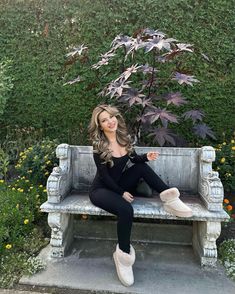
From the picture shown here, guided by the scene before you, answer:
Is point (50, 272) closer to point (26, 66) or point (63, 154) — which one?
point (63, 154)

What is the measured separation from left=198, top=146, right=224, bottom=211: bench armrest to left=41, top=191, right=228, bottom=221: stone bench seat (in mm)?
70

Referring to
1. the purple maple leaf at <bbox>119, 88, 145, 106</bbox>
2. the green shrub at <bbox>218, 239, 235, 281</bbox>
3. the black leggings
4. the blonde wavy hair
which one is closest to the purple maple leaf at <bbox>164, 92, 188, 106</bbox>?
the purple maple leaf at <bbox>119, 88, 145, 106</bbox>

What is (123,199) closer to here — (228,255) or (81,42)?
(228,255)

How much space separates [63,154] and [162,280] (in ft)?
5.02

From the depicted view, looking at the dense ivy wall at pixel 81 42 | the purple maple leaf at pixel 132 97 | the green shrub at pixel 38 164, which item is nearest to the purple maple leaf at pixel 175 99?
the purple maple leaf at pixel 132 97

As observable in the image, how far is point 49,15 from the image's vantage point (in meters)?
4.36

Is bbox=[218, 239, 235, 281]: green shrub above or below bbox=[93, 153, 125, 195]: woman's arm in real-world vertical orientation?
below

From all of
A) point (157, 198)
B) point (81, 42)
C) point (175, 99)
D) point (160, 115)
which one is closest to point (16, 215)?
point (157, 198)

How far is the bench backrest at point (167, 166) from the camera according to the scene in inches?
119

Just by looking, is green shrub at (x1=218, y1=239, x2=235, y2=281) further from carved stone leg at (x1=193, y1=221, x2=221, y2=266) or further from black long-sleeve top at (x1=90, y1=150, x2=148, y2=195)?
black long-sleeve top at (x1=90, y1=150, x2=148, y2=195)

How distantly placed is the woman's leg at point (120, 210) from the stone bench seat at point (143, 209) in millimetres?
109

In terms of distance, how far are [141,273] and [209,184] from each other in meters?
1.01

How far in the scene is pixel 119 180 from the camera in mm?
2732

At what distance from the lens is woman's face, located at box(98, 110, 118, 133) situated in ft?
8.55
